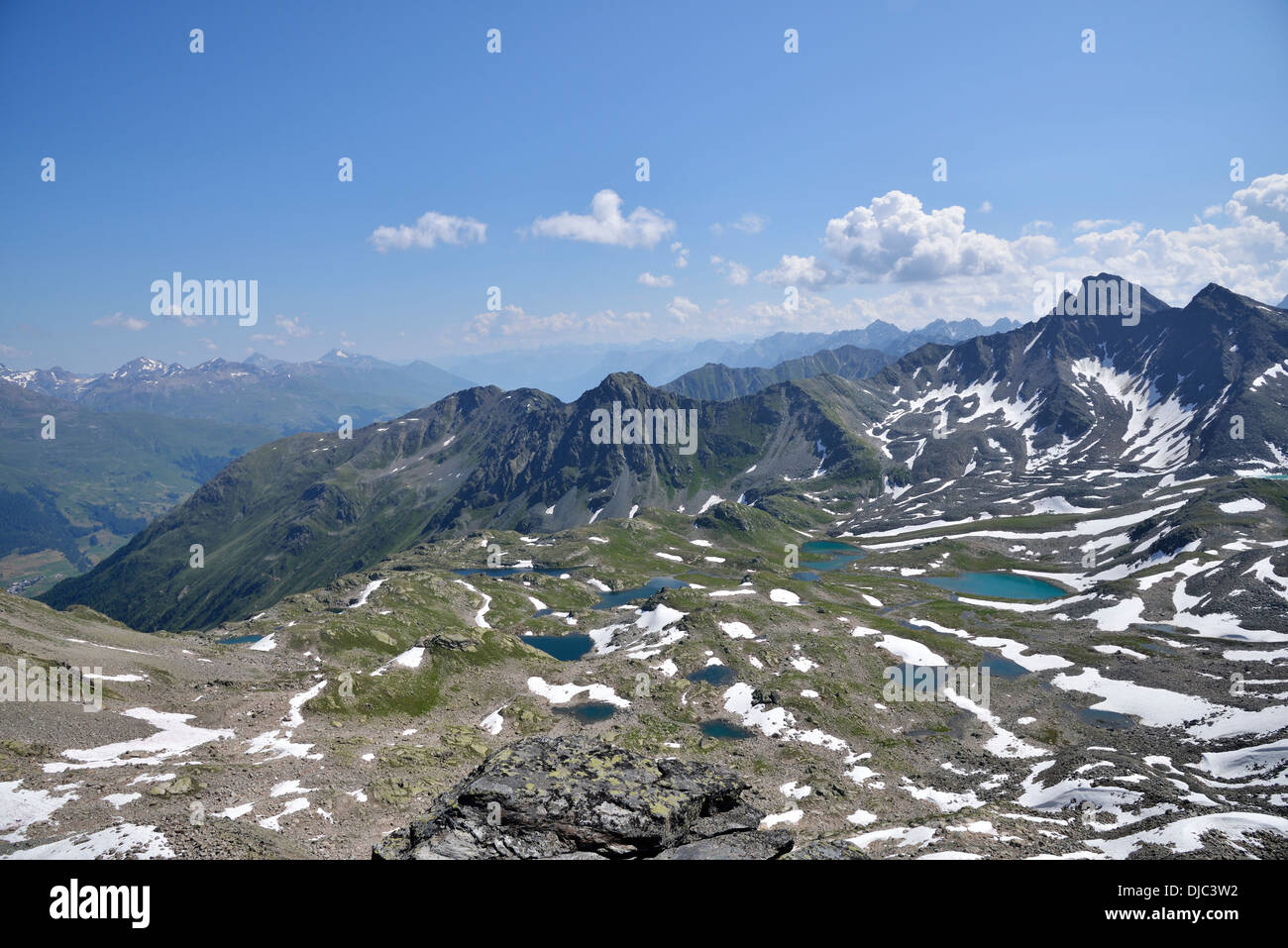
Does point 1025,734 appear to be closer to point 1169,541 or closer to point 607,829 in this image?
point 607,829

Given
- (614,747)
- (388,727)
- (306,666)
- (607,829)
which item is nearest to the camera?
(607,829)
